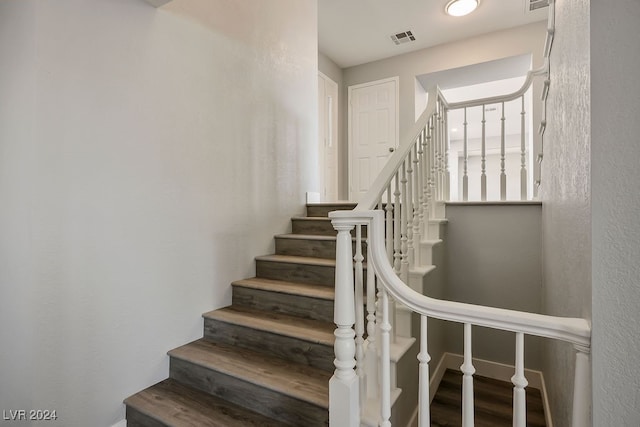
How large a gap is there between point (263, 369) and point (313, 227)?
1.37m

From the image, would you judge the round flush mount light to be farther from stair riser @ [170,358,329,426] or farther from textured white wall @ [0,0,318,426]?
stair riser @ [170,358,329,426]

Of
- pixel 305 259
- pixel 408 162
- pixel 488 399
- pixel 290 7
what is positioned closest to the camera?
pixel 408 162

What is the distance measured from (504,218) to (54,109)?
295 cm

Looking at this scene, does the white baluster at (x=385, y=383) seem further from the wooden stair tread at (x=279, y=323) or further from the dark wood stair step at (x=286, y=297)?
the dark wood stair step at (x=286, y=297)

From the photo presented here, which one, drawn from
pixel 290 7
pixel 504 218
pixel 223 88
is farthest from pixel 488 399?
pixel 290 7

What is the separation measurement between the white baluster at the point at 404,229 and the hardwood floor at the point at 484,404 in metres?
0.96

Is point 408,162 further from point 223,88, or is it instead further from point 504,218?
point 223,88

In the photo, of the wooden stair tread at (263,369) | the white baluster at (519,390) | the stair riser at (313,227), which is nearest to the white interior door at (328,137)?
the stair riser at (313,227)

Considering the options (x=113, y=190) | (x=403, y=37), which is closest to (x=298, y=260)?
(x=113, y=190)

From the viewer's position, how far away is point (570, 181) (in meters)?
1.16

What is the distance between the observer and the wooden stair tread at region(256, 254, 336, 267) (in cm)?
222

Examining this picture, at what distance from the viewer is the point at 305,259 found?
2428mm

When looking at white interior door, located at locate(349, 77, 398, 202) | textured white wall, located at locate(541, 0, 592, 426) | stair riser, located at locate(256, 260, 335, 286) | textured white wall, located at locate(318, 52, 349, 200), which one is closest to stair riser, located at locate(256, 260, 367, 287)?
stair riser, located at locate(256, 260, 335, 286)

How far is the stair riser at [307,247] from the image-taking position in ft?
7.90
